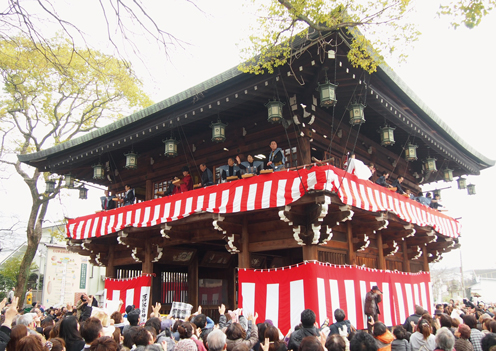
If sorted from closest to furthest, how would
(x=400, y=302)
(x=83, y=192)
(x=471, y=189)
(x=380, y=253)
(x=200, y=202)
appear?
1. (x=200, y=202)
2. (x=400, y=302)
3. (x=380, y=253)
4. (x=83, y=192)
5. (x=471, y=189)

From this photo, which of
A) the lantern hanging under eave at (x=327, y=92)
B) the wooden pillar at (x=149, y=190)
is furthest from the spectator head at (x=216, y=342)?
the wooden pillar at (x=149, y=190)

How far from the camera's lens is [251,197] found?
9633mm

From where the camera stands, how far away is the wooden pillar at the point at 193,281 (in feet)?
46.8

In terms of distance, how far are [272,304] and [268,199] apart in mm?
2655

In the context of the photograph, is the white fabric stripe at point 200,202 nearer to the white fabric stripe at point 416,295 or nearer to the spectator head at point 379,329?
the spectator head at point 379,329

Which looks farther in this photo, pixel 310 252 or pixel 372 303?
pixel 372 303

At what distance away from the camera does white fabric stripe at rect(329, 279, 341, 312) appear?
9.40 m

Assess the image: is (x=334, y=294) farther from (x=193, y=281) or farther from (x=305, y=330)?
(x=193, y=281)

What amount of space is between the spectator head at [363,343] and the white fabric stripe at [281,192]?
489 centimetres

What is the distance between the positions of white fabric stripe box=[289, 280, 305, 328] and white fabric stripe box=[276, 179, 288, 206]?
6.53 feet

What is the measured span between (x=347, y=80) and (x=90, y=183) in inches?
506

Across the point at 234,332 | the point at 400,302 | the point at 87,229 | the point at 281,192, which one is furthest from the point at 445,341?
the point at 87,229

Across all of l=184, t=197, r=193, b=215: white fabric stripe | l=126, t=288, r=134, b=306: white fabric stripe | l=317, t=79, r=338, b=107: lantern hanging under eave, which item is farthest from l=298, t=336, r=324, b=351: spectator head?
l=126, t=288, r=134, b=306: white fabric stripe

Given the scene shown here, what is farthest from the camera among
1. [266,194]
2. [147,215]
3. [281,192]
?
[147,215]
